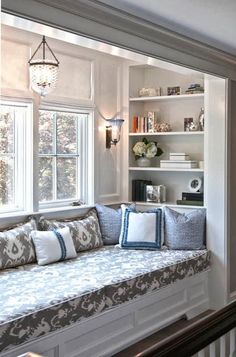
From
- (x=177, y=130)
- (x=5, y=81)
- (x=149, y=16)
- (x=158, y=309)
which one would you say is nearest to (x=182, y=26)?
(x=149, y=16)

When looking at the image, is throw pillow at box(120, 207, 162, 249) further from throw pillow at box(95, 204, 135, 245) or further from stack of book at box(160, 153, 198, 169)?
stack of book at box(160, 153, 198, 169)

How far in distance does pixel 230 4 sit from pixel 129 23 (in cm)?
69

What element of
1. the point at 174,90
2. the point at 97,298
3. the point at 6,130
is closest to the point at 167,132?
the point at 174,90

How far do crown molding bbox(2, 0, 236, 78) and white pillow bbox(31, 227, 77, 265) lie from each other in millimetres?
1646

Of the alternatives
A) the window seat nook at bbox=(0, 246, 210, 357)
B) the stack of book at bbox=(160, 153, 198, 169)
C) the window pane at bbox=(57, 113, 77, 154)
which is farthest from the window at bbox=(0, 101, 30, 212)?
the stack of book at bbox=(160, 153, 198, 169)

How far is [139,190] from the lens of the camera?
18.6 feet

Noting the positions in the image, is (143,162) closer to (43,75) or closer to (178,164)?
(178,164)

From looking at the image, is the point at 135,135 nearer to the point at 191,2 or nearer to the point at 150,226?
the point at 150,226

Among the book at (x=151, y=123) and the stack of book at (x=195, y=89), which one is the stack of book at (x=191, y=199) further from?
the stack of book at (x=195, y=89)

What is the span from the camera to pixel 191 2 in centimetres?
322

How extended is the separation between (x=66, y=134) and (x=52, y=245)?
1.38m

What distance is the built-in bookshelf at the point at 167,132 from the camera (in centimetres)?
553

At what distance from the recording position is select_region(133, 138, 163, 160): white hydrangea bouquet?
556cm

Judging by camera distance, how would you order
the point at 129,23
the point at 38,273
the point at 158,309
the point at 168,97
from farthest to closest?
the point at 168,97 < the point at 158,309 < the point at 38,273 < the point at 129,23
